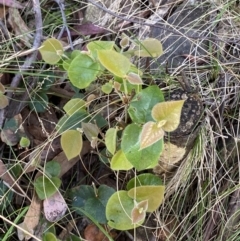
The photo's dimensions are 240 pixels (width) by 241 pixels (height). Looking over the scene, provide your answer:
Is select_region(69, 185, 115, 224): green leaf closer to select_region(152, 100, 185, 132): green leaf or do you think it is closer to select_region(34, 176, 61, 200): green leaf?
select_region(34, 176, 61, 200): green leaf

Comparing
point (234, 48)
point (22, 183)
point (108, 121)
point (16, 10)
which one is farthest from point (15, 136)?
point (234, 48)

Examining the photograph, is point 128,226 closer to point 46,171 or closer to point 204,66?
point 46,171

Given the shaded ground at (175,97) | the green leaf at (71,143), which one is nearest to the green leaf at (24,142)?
the shaded ground at (175,97)

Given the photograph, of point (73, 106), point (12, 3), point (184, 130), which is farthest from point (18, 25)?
point (184, 130)

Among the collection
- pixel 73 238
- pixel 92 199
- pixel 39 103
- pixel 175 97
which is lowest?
pixel 73 238

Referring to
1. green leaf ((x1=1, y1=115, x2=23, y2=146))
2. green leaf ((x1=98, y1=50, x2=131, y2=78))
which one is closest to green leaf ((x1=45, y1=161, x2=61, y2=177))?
green leaf ((x1=1, y1=115, x2=23, y2=146))

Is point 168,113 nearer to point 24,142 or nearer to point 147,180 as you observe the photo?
point 147,180

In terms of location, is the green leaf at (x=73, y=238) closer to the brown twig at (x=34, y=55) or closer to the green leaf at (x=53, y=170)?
the green leaf at (x=53, y=170)
